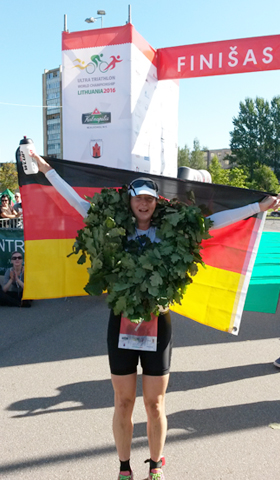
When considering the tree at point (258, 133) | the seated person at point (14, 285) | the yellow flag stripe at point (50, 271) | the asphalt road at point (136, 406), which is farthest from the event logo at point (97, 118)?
the tree at point (258, 133)

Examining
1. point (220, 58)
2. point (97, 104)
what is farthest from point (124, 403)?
point (220, 58)

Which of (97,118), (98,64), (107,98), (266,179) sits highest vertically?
(98,64)

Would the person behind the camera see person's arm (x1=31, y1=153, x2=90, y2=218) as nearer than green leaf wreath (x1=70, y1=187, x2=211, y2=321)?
No

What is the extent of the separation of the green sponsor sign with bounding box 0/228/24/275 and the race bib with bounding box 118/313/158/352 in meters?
6.13

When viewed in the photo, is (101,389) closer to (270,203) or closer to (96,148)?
(270,203)

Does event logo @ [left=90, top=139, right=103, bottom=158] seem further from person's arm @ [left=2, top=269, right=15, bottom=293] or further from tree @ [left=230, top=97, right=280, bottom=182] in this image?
tree @ [left=230, top=97, right=280, bottom=182]

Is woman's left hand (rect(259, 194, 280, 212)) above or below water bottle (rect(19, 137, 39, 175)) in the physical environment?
below

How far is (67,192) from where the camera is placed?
331cm

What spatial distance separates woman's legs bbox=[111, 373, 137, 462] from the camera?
2793mm

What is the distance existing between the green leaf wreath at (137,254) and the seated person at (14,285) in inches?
195

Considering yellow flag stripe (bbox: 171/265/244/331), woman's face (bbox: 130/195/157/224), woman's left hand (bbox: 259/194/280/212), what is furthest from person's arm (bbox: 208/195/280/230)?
yellow flag stripe (bbox: 171/265/244/331)

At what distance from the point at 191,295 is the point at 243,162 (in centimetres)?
8044

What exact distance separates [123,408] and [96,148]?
6187 millimetres

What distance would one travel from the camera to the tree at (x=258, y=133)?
3201 inches
